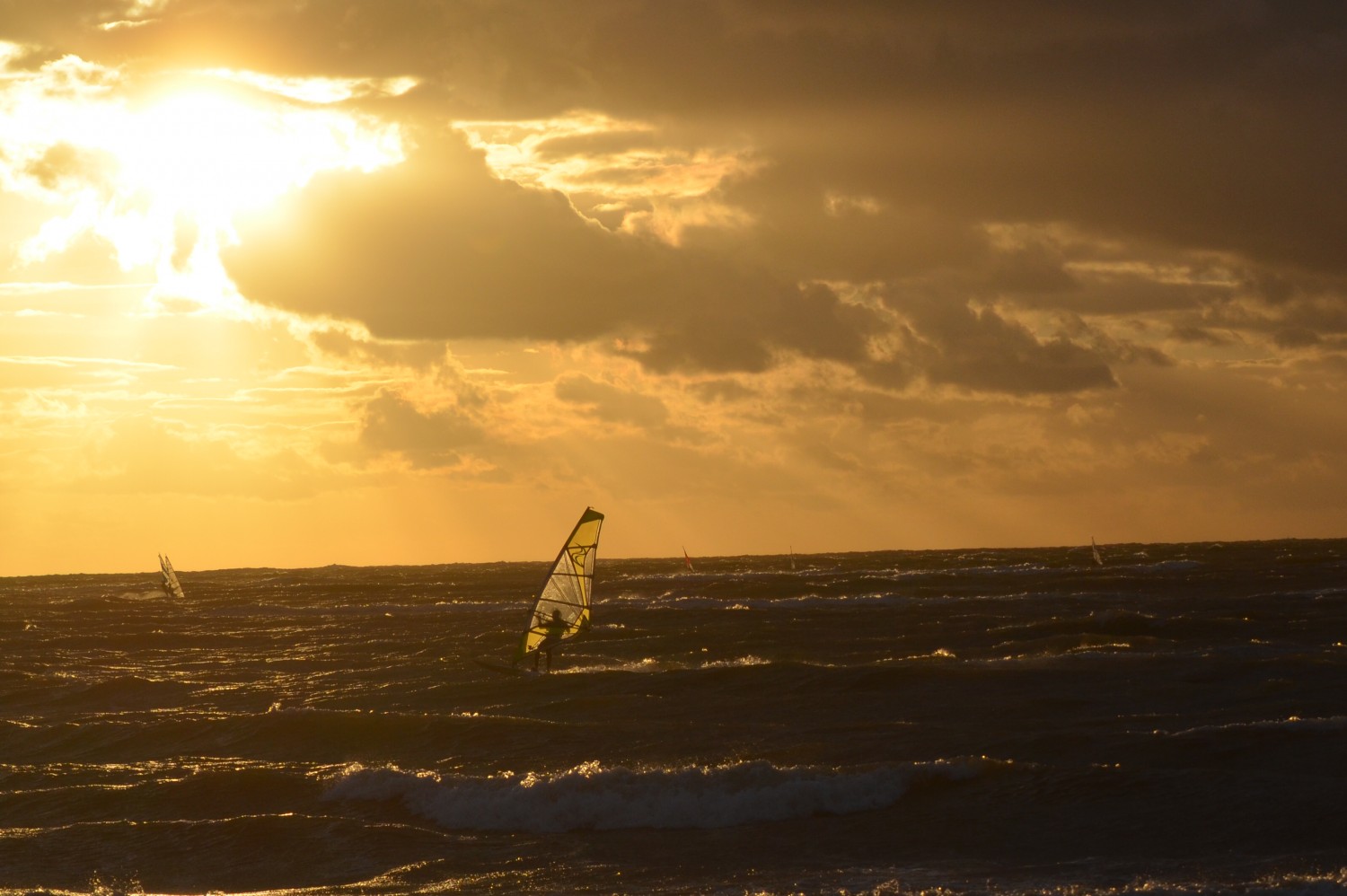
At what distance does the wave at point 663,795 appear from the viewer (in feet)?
60.4

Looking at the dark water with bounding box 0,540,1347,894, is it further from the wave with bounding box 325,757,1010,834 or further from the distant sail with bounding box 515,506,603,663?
the distant sail with bounding box 515,506,603,663

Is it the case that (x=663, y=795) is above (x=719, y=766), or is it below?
below

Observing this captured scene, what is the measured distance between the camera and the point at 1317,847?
15391mm

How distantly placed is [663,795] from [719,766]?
1208mm

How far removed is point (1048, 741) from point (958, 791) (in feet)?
12.3

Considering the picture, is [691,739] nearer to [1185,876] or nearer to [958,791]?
[958,791]

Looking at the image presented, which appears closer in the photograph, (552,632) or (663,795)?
(663,795)

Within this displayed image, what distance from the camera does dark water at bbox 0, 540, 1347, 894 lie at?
15945mm

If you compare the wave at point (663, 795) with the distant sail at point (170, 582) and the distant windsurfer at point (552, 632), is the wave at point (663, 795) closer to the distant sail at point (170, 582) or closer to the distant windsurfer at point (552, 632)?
the distant windsurfer at point (552, 632)

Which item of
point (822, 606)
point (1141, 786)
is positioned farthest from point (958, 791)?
point (822, 606)

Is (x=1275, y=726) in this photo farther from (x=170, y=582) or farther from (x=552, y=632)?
(x=170, y=582)

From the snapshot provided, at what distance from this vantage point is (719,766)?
1992cm

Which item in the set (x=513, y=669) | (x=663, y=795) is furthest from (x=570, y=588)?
(x=663, y=795)

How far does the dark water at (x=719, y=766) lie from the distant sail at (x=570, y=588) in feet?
4.57
